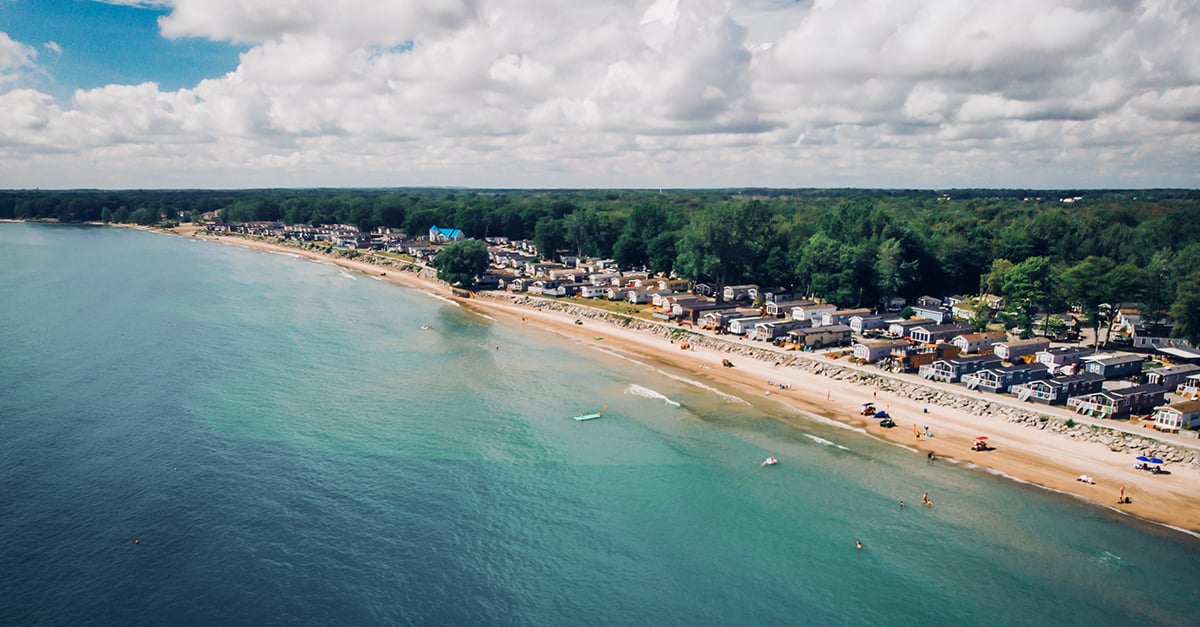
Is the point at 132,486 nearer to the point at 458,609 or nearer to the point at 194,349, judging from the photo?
the point at 458,609

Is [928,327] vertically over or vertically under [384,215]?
under

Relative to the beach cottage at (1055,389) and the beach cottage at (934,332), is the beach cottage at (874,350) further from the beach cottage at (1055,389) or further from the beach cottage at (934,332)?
the beach cottage at (1055,389)

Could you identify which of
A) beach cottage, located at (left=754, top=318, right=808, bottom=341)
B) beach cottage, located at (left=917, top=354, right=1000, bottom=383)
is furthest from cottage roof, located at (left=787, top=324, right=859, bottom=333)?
beach cottage, located at (left=917, top=354, right=1000, bottom=383)

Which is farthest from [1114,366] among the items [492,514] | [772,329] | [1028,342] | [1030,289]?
[492,514]

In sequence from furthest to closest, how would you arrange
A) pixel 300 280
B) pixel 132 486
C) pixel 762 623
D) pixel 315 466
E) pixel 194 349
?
1. pixel 300 280
2. pixel 194 349
3. pixel 315 466
4. pixel 132 486
5. pixel 762 623

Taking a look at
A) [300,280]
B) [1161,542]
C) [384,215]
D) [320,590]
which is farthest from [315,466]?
[384,215]

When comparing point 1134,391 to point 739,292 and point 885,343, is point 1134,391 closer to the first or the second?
point 885,343

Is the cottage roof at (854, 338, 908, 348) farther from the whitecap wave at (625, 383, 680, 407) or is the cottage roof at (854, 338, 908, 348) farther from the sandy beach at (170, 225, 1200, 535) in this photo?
the whitecap wave at (625, 383, 680, 407)
